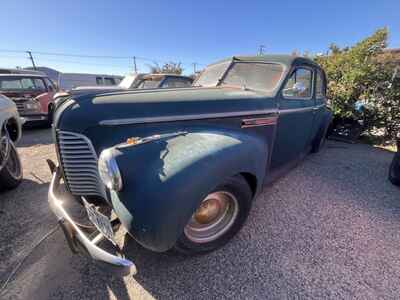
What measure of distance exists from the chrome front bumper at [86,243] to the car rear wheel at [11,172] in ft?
5.97

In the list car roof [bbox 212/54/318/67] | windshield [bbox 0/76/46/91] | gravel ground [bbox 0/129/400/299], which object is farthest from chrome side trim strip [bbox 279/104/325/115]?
windshield [bbox 0/76/46/91]

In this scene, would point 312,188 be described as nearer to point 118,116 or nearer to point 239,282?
point 239,282

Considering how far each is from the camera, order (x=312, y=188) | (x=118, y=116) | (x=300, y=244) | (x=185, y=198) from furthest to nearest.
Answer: (x=312, y=188), (x=300, y=244), (x=118, y=116), (x=185, y=198)

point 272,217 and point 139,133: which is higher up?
point 139,133

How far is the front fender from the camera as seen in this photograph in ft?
4.85

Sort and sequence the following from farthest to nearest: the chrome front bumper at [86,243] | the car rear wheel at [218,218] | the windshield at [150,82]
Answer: the windshield at [150,82] < the car rear wheel at [218,218] < the chrome front bumper at [86,243]

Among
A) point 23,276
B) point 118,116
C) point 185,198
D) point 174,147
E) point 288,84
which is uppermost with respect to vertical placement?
point 288,84

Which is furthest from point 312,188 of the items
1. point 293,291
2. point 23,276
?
point 23,276

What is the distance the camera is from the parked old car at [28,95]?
24.8 feet

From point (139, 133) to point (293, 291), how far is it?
6.38 ft

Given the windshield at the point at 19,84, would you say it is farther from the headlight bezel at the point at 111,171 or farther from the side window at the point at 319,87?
the side window at the point at 319,87

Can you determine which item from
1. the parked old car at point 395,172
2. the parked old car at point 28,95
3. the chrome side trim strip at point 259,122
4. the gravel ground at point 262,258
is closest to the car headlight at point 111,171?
the gravel ground at point 262,258

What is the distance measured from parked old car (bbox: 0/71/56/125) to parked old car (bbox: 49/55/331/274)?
7261mm

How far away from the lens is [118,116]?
1.90m
